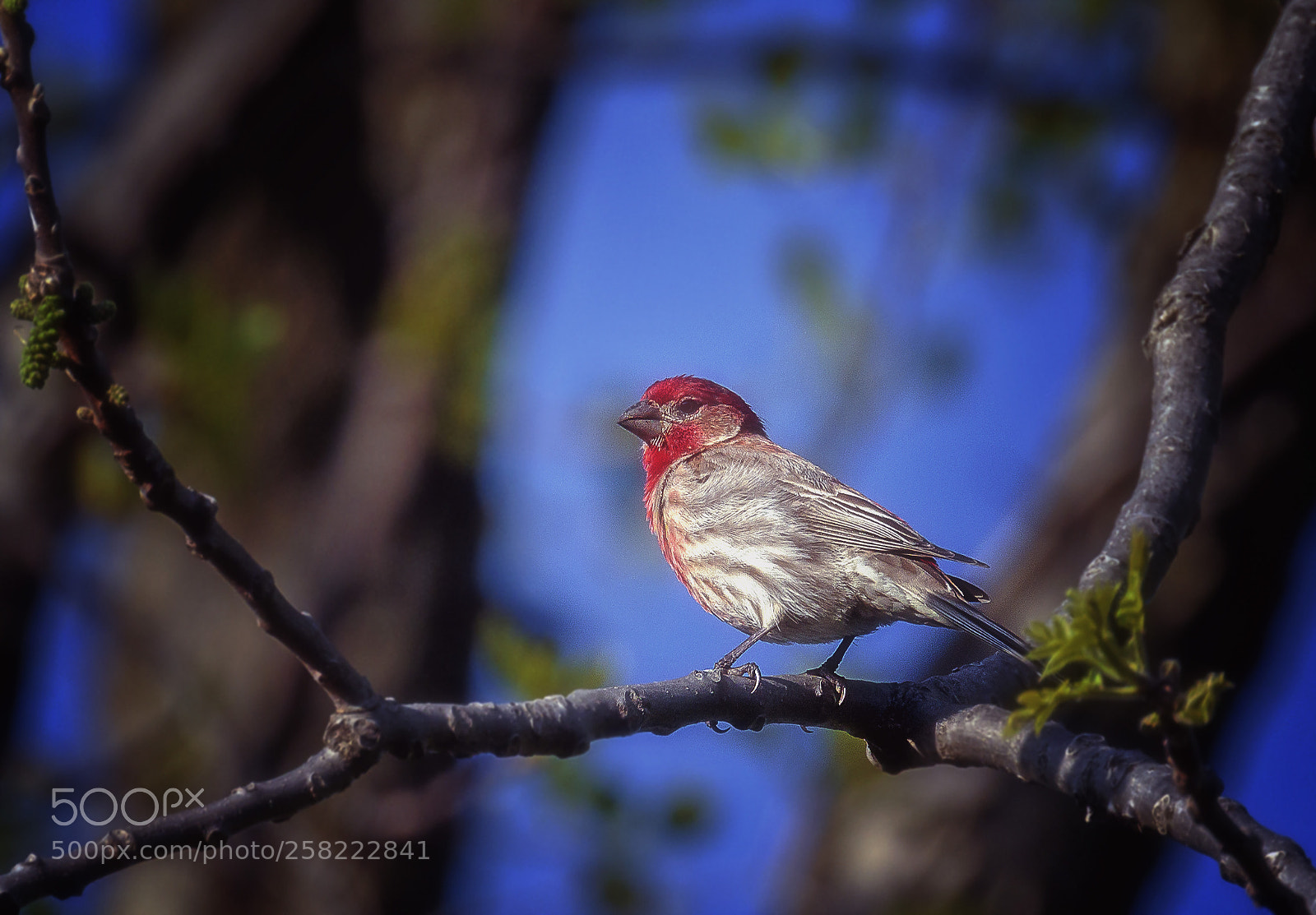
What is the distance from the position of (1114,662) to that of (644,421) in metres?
3.68

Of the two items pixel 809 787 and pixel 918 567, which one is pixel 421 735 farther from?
pixel 809 787

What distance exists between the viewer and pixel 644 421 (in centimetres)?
512

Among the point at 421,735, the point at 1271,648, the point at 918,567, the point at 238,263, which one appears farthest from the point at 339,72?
the point at 1271,648

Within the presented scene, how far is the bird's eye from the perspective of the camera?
5.19 metres

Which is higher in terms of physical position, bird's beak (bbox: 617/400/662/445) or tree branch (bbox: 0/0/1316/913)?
bird's beak (bbox: 617/400/662/445)

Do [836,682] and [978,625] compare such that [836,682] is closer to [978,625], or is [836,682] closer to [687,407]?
[978,625]

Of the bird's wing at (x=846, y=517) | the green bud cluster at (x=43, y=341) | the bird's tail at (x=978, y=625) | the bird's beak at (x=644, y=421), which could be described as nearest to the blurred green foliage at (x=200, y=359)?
the bird's beak at (x=644, y=421)

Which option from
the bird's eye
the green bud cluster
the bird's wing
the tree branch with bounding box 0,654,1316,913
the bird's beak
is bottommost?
the tree branch with bounding box 0,654,1316,913

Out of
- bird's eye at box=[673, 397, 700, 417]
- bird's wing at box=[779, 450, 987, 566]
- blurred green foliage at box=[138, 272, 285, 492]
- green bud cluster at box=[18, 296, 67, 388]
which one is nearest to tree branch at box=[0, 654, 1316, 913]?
green bud cluster at box=[18, 296, 67, 388]

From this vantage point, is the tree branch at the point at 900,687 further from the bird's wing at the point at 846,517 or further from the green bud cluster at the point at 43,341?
the bird's wing at the point at 846,517

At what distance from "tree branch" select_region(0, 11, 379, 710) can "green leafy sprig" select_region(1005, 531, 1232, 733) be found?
1234mm

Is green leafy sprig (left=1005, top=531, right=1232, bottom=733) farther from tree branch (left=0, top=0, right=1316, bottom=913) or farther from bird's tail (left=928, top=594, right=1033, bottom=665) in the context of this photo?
bird's tail (left=928, top=594, right=1033, bottom=665)

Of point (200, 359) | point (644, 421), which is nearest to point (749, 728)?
point (644, 421)

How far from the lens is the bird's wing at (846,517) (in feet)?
13.7
